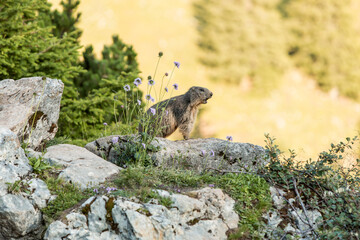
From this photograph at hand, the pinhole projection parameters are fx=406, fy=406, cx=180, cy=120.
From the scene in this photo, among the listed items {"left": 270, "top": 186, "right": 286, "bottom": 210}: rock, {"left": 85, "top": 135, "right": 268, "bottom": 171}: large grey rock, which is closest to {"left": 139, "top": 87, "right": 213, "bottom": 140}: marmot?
{"left": 85, "top": 135, "right": 268, "bottom": 171}: large grey rock

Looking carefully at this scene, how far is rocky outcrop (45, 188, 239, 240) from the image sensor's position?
4.12 m

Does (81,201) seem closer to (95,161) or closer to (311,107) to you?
(95,161)

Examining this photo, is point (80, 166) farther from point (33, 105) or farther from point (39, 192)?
point (33, 105)

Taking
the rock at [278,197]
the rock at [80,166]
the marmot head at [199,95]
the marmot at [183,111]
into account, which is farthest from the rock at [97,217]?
the marmot head at [199,95]

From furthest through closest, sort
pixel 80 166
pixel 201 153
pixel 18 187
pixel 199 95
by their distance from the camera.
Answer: pixel 199 95, pixel 201 153, pixel 80 166, pixel 18 187

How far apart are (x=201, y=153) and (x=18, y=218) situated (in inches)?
109

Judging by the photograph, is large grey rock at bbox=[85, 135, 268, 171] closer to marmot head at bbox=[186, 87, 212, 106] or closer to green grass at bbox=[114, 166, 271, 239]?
green grass at bbox=[114, 166, 271, 239]

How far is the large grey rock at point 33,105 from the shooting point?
18.6 ft

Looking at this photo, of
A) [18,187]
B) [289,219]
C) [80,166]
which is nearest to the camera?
[18,187]

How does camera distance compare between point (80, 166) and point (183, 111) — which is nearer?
point (80, 166)

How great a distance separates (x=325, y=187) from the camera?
5.32 m

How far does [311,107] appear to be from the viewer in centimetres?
2073

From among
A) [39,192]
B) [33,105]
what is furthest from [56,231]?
[33,105]

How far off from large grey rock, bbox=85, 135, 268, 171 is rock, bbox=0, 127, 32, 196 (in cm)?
142
